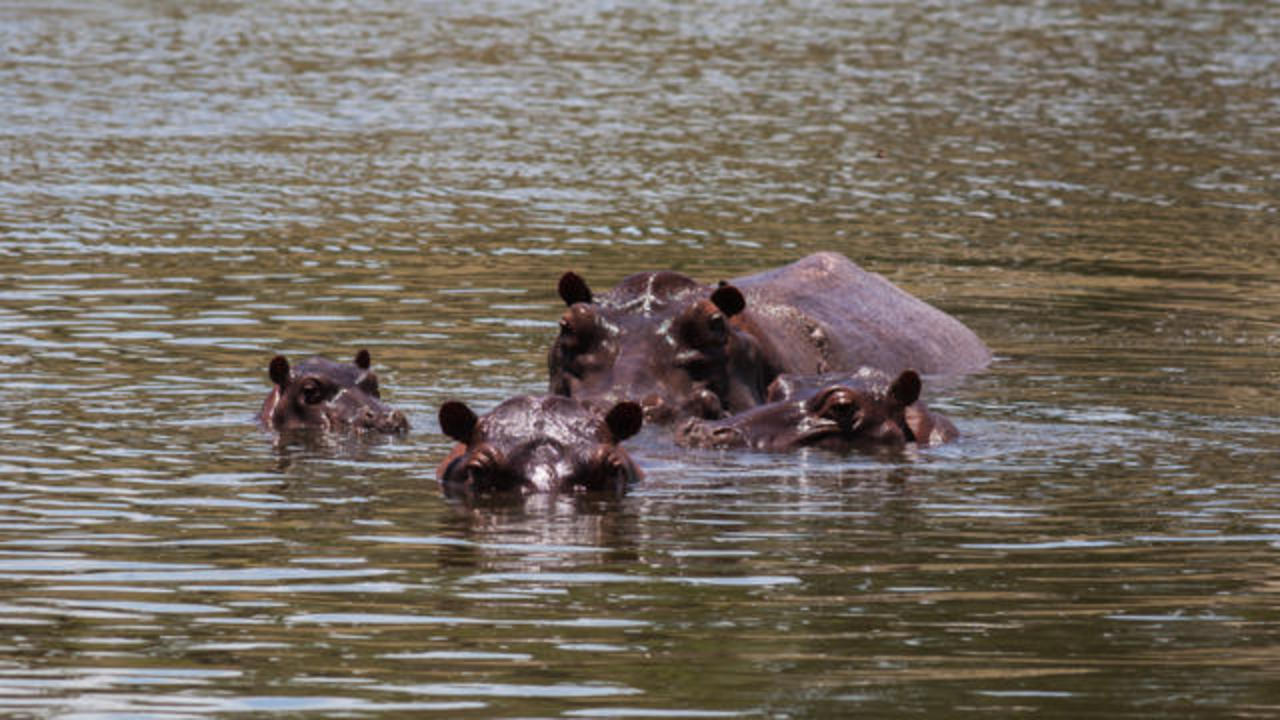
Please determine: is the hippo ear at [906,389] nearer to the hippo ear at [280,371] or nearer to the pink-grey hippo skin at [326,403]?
the pink-grey hippo skin at [326,403]

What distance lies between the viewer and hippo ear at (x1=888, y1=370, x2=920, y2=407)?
13359 millimetres

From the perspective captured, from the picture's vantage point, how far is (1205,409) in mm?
15055

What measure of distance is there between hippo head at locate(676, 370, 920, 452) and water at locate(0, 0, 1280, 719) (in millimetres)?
261

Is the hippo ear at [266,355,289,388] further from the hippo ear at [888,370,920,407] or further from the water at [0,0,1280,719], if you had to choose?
the hippo ear at [888,370,920,407]

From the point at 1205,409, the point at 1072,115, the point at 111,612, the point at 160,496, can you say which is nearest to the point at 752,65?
the point at 1072,115

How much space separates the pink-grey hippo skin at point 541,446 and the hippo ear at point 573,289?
2.24 metres

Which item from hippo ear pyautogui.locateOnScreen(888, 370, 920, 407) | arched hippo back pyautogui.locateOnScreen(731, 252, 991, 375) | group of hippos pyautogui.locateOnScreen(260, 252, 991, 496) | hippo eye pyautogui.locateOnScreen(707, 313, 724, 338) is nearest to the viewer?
hippo ear pyautogui.locateOnScreen(888, 370, 920, 407)

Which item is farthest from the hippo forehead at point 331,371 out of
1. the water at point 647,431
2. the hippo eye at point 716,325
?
the hippo eye at point 716,325

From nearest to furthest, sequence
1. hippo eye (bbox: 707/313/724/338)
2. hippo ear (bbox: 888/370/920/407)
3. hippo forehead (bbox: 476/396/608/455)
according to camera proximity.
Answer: hippo forehead (bbox: 476/396/608/455), hippo ear (bbox: 888/370/920/407), hippo eye (bbox: 707/313/724/338)

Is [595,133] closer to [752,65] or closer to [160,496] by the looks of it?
[752,65]

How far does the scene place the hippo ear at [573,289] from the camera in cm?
1423

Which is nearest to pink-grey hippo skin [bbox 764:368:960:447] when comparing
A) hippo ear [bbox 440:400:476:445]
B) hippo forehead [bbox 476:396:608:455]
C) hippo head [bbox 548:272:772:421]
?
hippo head [bbox 548:272:772:421]

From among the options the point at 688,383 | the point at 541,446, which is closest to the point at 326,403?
the point at 688,383

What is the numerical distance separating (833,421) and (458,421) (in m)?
2.48
